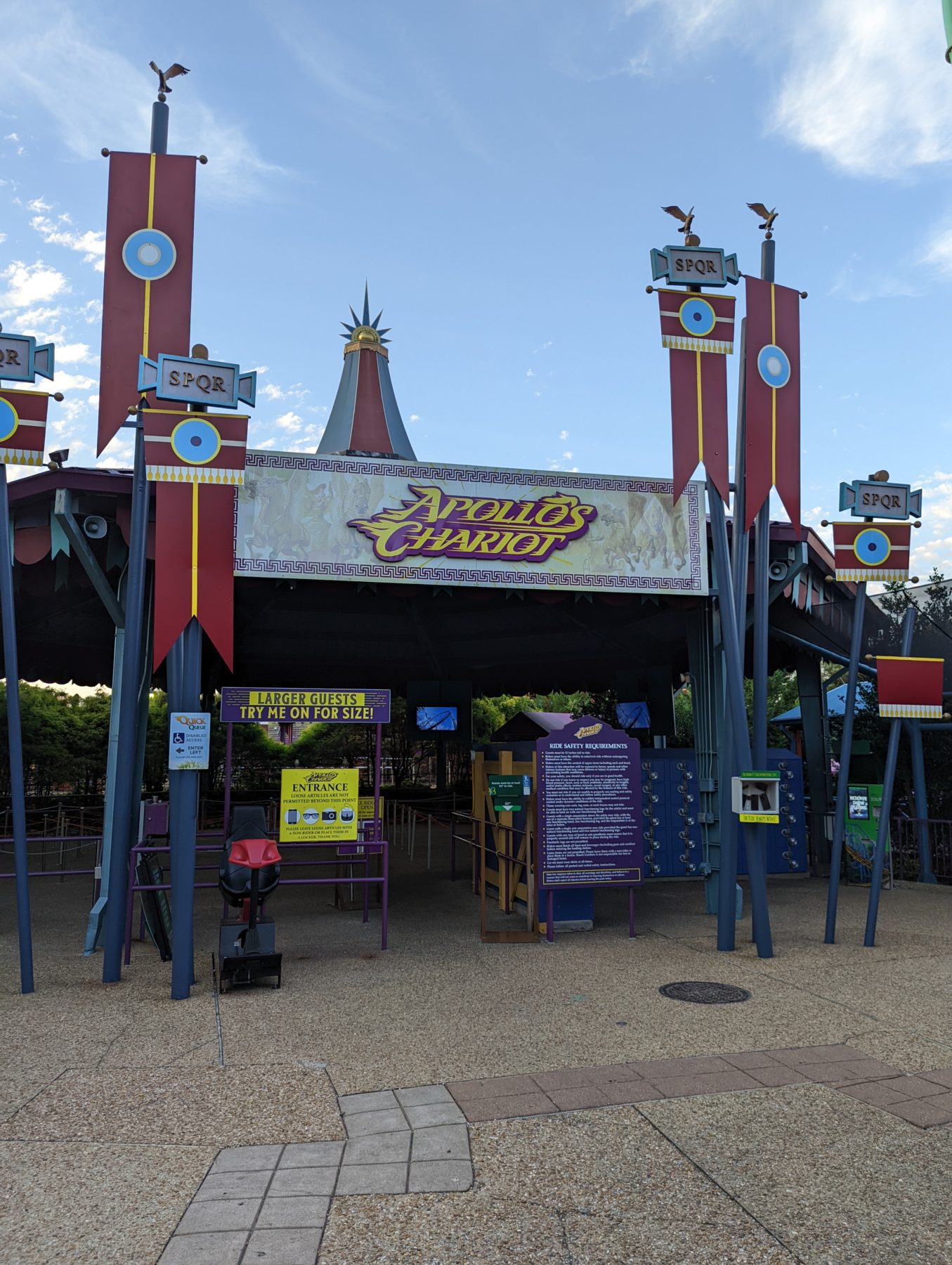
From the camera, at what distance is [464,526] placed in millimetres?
10594

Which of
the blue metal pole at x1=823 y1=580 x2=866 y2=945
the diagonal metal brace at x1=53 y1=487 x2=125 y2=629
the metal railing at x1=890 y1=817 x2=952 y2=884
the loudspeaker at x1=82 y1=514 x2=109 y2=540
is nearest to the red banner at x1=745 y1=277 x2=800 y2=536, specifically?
the blue metal pole at x1=823 y1=580 x2=866 y2=945

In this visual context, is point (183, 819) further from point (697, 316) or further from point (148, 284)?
point (697, 316)

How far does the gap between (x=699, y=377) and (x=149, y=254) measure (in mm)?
5731

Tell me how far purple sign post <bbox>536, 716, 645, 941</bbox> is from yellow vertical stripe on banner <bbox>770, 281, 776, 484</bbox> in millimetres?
3427

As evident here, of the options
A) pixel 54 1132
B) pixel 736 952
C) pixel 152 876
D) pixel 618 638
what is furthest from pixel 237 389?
pixel 618 638

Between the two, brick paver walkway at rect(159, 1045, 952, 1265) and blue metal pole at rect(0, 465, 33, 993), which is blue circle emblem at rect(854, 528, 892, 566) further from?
blue metal pole at rect(0, 465, 33, 993)

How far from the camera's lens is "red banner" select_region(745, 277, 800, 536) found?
10172mm

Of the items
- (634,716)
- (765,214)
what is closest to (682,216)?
(765,214)

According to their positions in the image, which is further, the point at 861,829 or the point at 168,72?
the point at 861,829

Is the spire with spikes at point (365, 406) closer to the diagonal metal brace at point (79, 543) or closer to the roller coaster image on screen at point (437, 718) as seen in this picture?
the diagonal metal brace at point (79, 543)

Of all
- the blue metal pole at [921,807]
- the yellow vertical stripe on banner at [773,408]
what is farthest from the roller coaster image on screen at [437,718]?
the yellow vertical stripe on banner at [773,408]

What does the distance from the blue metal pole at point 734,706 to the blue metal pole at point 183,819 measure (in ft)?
17.3

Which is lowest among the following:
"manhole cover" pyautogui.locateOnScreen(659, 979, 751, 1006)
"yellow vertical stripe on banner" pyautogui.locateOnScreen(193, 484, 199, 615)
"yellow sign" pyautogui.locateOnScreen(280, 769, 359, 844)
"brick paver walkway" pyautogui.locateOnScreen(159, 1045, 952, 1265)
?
"manhole cover" pyautogui.locateOnScreen(659, 979, 751, 1006)

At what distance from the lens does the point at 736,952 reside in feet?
31.3
